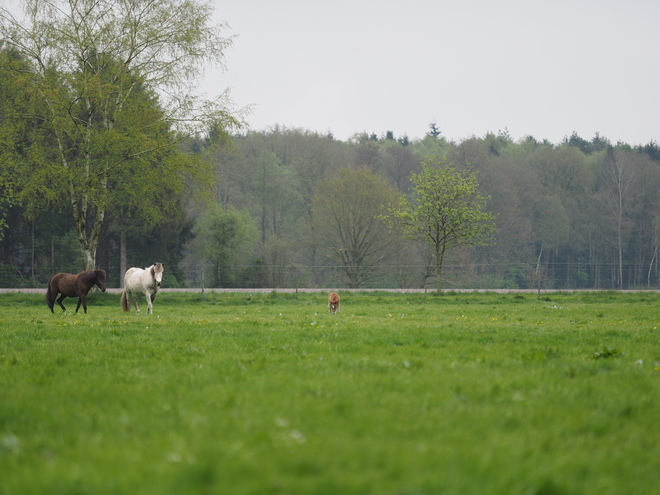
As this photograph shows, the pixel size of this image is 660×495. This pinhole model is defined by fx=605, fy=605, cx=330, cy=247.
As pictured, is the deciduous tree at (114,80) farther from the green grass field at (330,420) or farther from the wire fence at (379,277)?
the green grass field at (330,420)

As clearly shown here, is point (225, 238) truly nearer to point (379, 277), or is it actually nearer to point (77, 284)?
point (379, 277)

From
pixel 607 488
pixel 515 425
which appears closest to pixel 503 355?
pixel 515 425

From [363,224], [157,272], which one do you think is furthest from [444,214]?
[157,272]

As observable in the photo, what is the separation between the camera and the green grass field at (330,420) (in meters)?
3.40

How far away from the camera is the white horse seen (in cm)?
2203

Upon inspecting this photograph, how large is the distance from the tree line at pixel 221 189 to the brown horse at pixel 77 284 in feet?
27.1

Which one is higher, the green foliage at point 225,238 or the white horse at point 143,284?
the green foliage at point 225,238

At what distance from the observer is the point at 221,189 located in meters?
74.4

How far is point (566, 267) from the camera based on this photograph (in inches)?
2024

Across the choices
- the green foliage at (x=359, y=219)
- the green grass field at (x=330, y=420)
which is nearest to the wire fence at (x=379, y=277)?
the green foliage at (x=359, y=219)

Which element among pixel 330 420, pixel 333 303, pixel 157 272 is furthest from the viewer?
pixel 157 272

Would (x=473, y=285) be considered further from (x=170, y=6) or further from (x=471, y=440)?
(x=471, y=440)

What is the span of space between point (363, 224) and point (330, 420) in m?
53.4

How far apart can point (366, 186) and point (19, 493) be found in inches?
2212
